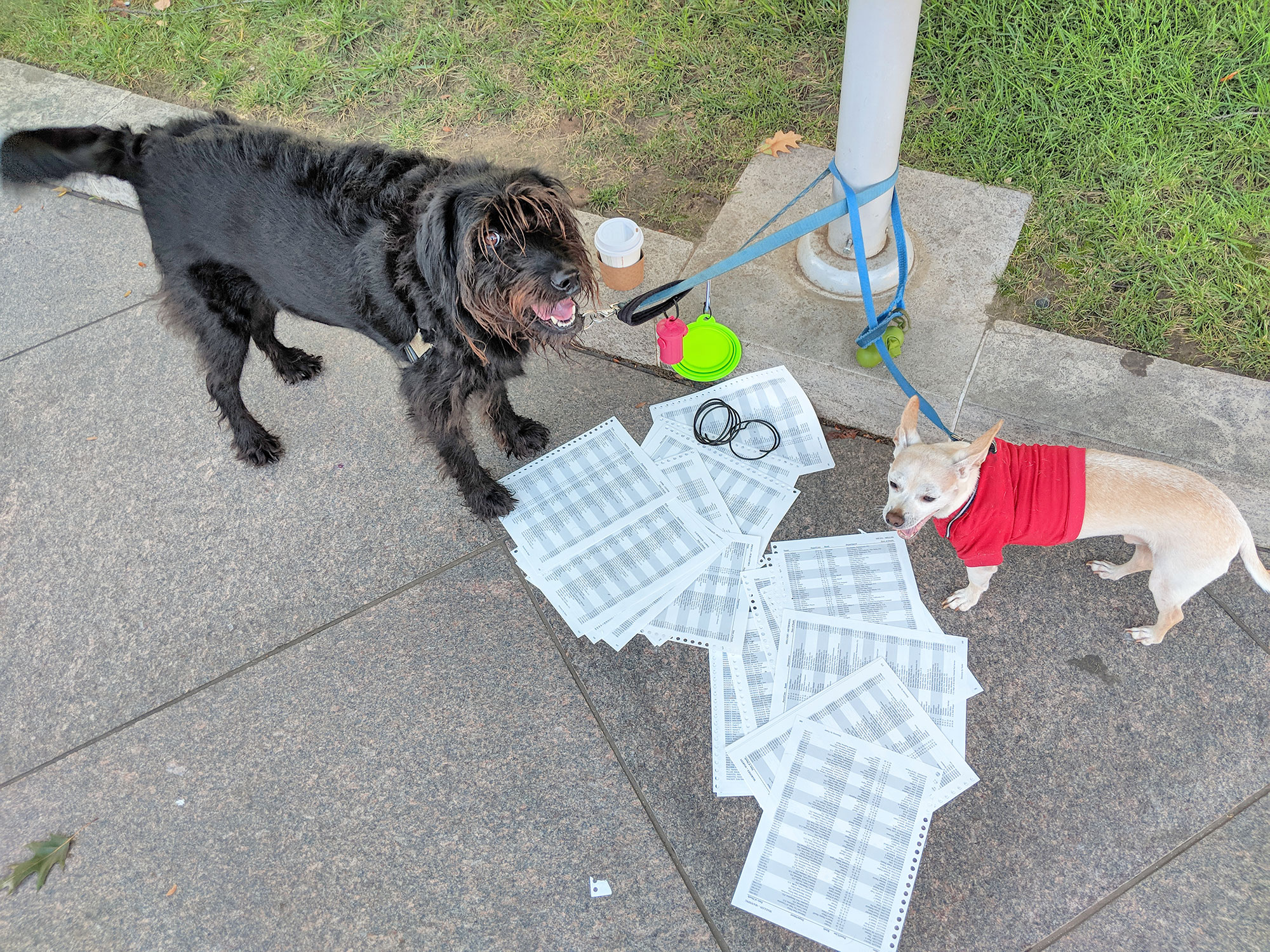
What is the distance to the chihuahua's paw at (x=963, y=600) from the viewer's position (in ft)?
9.89

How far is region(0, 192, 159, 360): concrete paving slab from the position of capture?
4.28 meters

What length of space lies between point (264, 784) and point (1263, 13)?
6.37 metres

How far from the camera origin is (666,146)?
4.36 metres

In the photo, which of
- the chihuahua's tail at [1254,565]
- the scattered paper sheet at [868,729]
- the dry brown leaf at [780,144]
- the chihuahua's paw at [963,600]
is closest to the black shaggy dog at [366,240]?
the scattered paper sheet at [868,729]

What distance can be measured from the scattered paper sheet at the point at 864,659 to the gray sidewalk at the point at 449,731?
0.11m

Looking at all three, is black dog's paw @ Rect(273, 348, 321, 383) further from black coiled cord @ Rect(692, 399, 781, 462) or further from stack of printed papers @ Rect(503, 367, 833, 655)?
black coiled cord @ Rect(692, 399, 781, 462)

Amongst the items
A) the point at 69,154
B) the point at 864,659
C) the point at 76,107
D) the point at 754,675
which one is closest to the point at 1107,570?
the point at 864,659

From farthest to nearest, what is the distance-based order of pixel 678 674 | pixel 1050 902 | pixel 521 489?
pixel 521 489, pixel 678 674, pixel 1050 902

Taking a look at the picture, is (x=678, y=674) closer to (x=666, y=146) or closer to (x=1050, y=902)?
(x=1050, y=902)

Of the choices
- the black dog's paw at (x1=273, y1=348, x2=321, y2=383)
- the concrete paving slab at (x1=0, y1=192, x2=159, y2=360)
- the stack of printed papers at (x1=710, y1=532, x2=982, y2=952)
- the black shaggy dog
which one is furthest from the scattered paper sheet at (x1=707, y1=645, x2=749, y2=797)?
the concrete paving slab at (x1=0, y1=192, x2=159, y2=360)

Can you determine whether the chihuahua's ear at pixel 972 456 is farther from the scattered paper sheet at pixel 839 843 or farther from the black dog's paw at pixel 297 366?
the black dog's paw at pixel 297 366

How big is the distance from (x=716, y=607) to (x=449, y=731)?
1.21 metres

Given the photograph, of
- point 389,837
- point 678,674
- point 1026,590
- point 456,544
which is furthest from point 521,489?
point 1026,590

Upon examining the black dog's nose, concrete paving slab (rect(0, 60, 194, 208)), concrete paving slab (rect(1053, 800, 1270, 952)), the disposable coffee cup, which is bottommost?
concrete paving slab (rect(1053, 800, 1270, 952))
